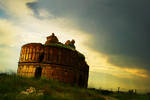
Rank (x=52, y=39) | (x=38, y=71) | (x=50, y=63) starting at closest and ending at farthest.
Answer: (x=50, y=63) → (x=38, y=71) → (x=52, y=39)

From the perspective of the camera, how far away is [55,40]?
84.4 feet

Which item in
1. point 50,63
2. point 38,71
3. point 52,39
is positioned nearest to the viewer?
point 50,63

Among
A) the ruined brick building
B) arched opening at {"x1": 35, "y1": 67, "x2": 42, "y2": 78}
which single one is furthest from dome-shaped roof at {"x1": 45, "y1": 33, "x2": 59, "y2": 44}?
arched opening at {"x1": 35, "y1": 67, "x2": 42, "y2": 78}

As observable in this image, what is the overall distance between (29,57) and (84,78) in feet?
29.6

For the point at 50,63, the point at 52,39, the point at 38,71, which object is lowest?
the point at 38,71

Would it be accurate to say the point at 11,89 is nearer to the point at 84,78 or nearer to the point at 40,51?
the point at 40,51

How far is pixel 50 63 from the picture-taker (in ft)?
68.4

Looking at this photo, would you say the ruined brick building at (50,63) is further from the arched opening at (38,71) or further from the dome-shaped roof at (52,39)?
the dome-shaped roof at (52,39)

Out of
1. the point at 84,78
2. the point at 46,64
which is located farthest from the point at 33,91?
the point at 84,78

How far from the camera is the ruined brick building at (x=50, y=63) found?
20703mm

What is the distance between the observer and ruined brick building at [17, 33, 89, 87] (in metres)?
20.7

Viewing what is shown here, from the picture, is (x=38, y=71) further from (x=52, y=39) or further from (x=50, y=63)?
(x=52, y=39)

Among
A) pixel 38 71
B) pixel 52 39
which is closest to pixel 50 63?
pixel 38 71

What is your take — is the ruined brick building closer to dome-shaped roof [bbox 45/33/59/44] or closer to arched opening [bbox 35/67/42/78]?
arched opening [bbox 35/67/42/78]
